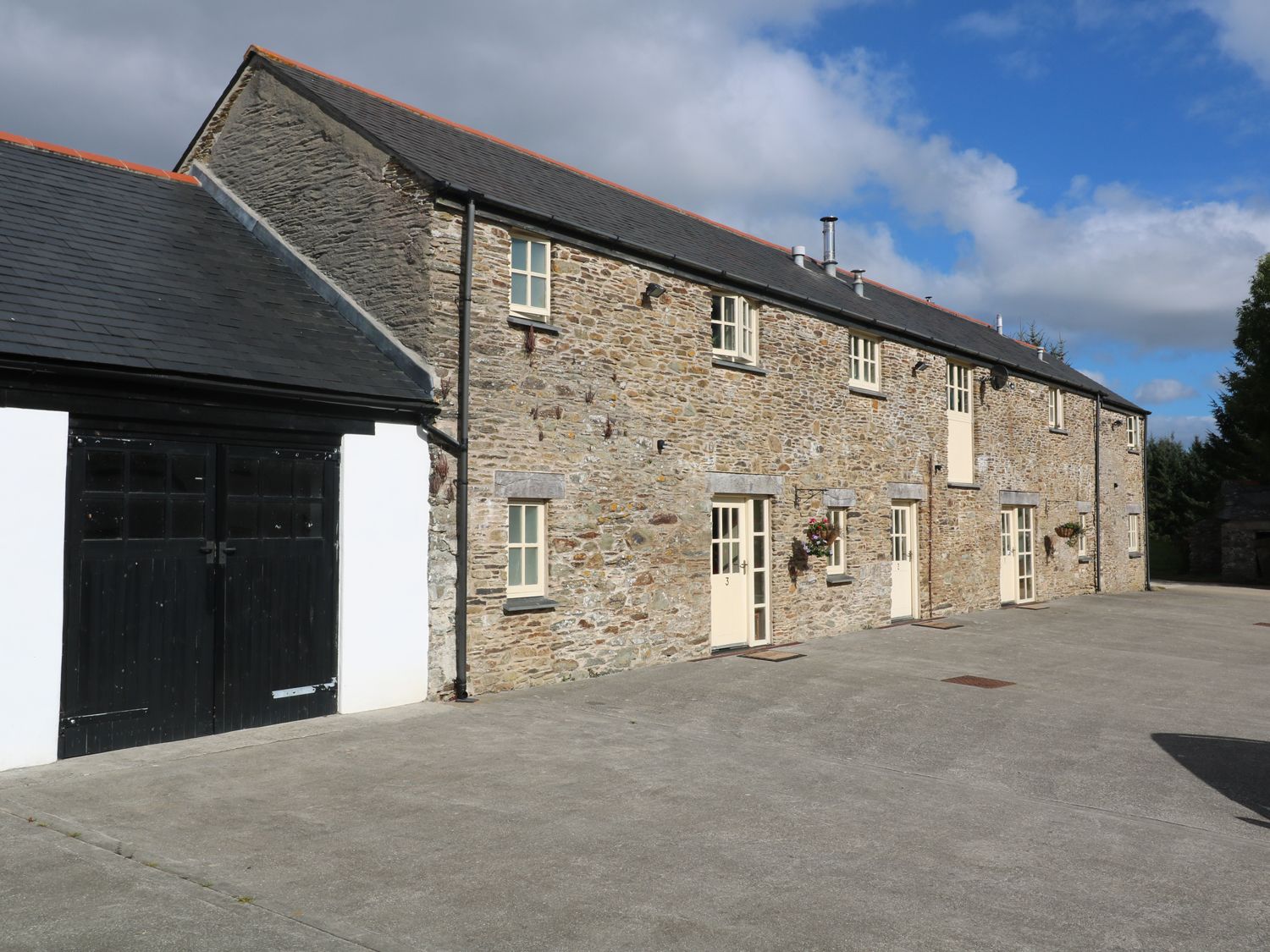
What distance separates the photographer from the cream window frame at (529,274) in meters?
10.8

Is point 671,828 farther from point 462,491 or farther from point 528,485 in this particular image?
point 528,485

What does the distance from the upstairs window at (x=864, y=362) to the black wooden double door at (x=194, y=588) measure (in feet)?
32.0

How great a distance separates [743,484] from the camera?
13.6 meters

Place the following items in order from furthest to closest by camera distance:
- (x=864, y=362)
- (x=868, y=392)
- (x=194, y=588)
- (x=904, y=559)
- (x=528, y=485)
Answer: (x=904, y=559) < (x=864, y=362) < (x=868, y=392) < (x=528, y=485) < (x=194, y=588)

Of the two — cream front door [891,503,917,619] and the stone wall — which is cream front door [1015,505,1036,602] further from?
the stone wall

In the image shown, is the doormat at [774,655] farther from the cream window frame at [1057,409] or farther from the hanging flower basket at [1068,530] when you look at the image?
the cream window frame at [1057,409]

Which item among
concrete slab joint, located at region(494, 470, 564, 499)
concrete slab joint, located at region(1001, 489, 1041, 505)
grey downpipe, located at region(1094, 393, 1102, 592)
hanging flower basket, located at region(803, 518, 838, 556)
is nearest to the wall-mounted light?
concrete slab joint, located at region(494, 470, 564, 499)

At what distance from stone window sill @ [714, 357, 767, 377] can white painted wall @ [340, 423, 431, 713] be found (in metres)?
4.82

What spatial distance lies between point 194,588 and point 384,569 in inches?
72.3

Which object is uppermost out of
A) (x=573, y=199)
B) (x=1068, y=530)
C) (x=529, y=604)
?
(x=573, y=199)

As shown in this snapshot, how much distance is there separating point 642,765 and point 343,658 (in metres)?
3.25

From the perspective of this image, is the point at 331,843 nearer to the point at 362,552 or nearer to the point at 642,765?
the point at 642,765

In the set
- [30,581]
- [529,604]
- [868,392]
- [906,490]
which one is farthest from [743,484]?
[30,581]

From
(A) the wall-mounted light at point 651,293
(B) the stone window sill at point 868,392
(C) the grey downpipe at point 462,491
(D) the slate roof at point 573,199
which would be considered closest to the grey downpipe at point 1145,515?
(D) the slate roof at point 573,199
